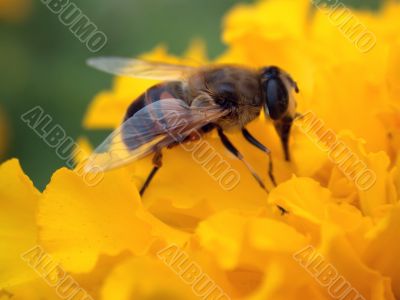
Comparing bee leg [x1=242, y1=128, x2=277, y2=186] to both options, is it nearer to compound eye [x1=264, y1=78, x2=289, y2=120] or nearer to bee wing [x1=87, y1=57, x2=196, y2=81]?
compound eye [x1=264, y1=78, x2=289, y2=120]

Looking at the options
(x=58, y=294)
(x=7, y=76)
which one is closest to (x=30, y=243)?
(x=58, y=294)

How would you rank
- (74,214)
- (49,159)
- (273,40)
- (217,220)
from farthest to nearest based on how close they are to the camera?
(49,159) < (273,40) < (74,214) < (217,220)

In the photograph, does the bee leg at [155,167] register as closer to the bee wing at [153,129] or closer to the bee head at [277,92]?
the bee wing at [153,129]

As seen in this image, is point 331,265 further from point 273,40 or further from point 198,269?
point 273,40

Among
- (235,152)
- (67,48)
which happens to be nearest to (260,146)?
(235,152)

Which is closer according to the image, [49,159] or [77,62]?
[49,159]

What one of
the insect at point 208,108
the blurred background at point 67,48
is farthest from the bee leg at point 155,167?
the blurred background at point 67,48
